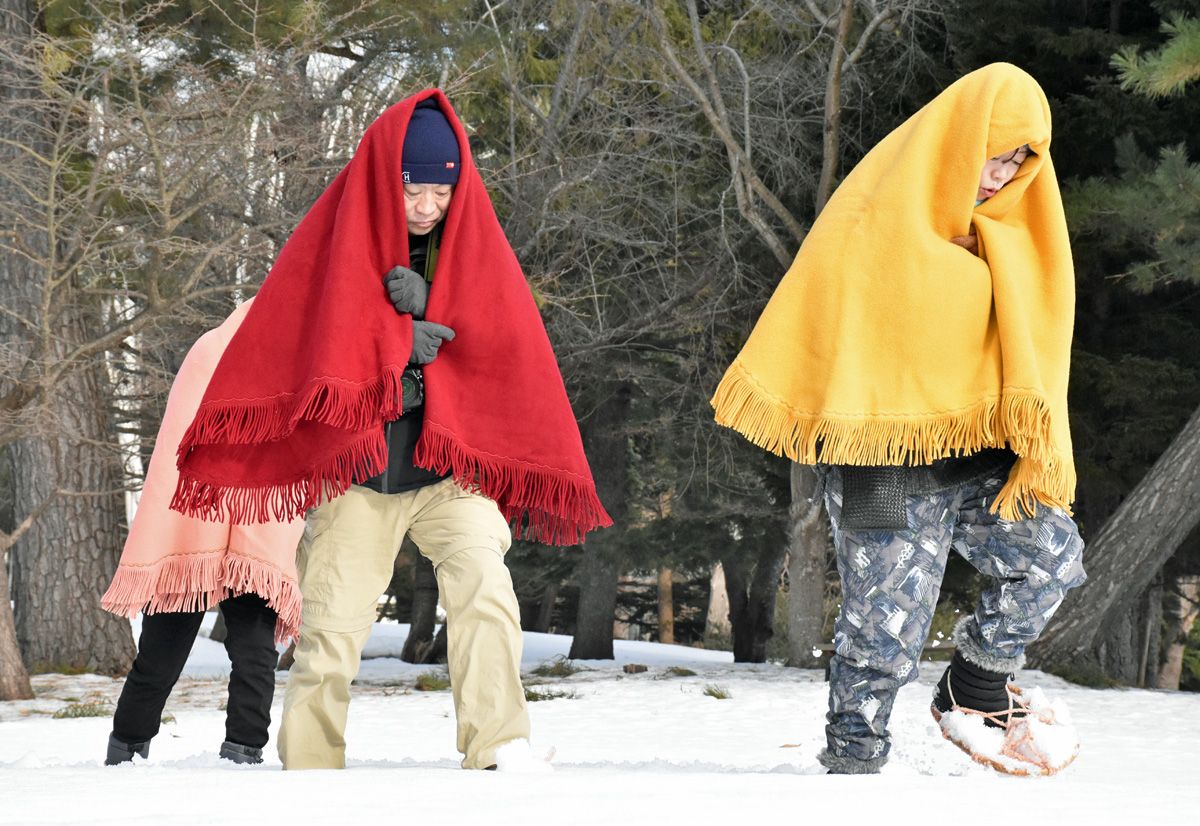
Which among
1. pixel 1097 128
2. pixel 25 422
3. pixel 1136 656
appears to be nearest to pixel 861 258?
pixel 25 422

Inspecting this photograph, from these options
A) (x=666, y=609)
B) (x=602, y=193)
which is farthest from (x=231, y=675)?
(x=666, y=609)

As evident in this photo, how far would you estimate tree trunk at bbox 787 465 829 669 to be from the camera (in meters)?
11.5

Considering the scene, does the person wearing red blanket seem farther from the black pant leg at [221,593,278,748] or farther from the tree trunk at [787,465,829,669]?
the tree trunk at [787,465,829,669]

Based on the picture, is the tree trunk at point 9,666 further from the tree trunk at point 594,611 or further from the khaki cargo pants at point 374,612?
the tree trunk at point 594,611

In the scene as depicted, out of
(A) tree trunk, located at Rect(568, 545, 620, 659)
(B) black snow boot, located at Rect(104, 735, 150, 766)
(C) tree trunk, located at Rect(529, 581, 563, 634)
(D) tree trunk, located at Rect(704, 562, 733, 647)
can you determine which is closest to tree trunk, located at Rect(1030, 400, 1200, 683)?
(A) tree trunk, located at Rect(568, 545, 620, 659)

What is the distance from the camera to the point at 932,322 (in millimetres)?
3307

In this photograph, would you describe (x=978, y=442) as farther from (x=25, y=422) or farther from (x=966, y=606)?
(x=966, y=606)

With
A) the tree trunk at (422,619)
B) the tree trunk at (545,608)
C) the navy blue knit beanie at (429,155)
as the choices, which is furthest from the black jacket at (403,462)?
the tree trunk at (545,608)

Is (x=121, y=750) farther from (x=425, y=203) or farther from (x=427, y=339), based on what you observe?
(x=425, y=203)

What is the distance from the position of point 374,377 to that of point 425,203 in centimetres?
50

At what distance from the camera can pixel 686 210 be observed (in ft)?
38.9

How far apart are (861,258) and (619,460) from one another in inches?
456

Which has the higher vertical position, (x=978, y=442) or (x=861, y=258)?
(x=861, y=258)

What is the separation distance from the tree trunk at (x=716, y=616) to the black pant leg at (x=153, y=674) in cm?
2169
